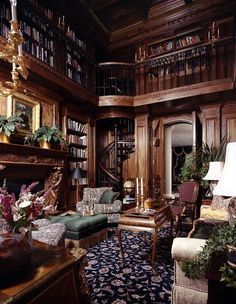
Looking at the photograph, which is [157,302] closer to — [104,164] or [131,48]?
[104,164]

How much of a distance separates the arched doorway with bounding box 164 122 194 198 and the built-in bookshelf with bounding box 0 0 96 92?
9.16 feet

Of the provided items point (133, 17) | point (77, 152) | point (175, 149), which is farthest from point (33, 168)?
point (175, 149)

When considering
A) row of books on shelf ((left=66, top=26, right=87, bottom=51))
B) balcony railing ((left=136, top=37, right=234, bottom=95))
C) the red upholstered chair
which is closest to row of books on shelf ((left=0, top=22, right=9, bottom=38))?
row of books on shelf ((left=66, top=26, right=87, bottom=51))

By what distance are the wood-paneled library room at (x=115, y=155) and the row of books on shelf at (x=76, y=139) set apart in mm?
38

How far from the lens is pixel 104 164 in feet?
23.9

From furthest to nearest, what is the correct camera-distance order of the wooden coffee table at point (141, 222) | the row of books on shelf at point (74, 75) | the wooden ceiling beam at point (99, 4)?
1. the wooden ceiling beam at point (99, 4)
2. the row of books on shelf at point (74, 75)
3. the wooden coffee table at point (141, 222)

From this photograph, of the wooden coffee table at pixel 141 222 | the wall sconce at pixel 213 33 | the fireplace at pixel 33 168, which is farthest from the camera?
the wall sconce at pixel 213 33

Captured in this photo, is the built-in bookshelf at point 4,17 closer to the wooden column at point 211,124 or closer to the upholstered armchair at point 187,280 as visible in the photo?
the upholstered armchair at point 187,280

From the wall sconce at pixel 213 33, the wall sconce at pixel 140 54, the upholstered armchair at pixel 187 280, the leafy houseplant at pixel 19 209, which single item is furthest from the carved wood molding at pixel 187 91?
the leafy houseplant at pixel 19 209

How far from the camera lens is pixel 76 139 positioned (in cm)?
612

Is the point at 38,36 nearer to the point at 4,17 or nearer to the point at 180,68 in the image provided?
the point at 4,17

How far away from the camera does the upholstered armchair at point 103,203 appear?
4730 mm

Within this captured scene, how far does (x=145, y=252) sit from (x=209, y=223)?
1132 mm

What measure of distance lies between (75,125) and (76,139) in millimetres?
365
